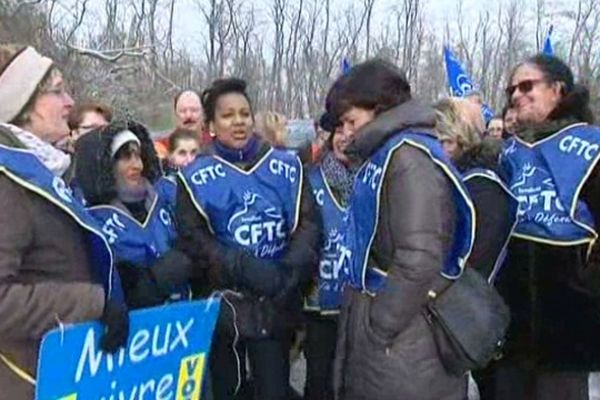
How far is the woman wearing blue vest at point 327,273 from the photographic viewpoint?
457cm

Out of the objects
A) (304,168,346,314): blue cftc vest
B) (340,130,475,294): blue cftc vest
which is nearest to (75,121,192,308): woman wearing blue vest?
(304,168,346,314): blue cftc vest

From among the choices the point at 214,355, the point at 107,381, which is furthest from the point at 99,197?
the point at 107,381

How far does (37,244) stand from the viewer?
9.15 ft

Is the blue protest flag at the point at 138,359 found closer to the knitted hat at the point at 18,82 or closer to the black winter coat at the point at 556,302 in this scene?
the knitted hat at the point at 18,82

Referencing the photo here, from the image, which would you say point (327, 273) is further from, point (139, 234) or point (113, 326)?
point (113, 326)

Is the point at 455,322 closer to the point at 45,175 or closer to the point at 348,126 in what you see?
the point at 348,126

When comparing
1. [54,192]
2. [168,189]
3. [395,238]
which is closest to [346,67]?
[168,189]

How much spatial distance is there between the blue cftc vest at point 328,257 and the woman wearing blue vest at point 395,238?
3.65ft

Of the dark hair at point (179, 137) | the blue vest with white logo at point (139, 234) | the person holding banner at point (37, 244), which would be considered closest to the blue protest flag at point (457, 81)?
the dark hair at point (179, 137)

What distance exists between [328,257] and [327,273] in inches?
3.1

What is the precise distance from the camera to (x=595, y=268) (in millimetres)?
3877

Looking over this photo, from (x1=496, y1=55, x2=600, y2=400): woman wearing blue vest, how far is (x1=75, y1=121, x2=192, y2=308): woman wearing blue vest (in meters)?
1.36

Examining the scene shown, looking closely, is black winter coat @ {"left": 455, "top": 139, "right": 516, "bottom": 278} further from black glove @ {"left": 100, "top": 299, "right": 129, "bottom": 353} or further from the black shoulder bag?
black glove @ {"left": 100, "top": 299, "right": 129, "bottom": 353}

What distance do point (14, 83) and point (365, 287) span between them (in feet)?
4.20
